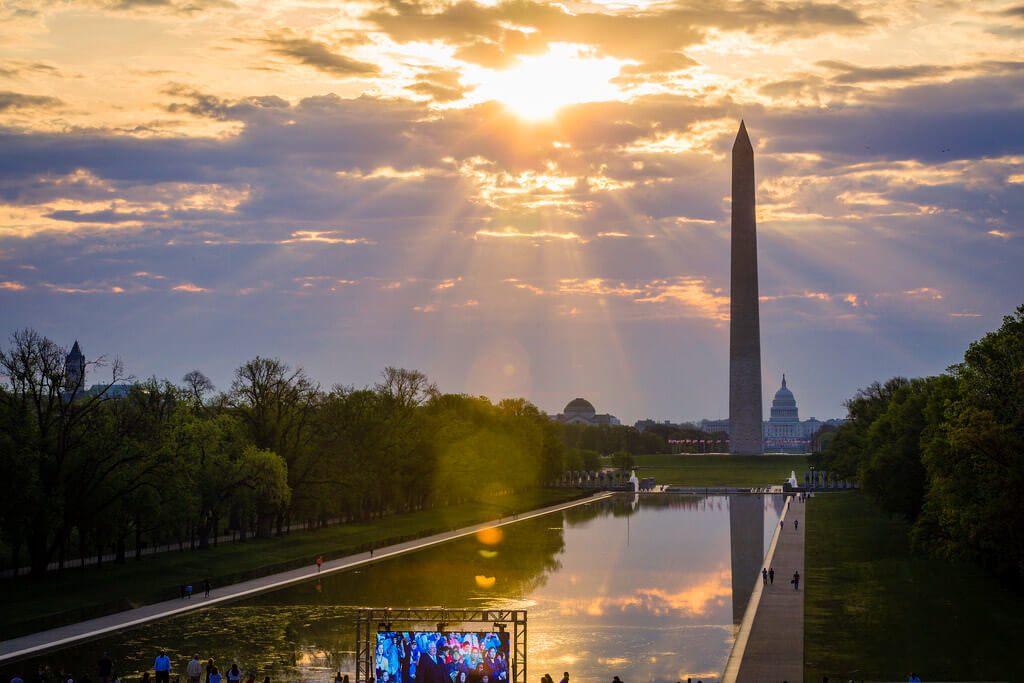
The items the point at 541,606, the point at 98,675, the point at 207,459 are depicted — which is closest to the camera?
the point at 98,675

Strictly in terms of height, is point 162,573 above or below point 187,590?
above

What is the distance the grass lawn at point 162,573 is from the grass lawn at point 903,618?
24093 millimetres

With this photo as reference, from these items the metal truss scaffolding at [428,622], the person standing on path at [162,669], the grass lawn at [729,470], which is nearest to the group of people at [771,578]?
the metal truss scaffolding at [428,622]

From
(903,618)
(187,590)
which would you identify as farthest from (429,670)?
(187,590)

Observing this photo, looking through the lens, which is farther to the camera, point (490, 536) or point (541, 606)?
point (490, 536)

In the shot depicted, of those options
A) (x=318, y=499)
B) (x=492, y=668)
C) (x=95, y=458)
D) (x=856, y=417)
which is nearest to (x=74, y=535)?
(x=95, y=458)

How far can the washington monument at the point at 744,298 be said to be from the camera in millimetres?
129250

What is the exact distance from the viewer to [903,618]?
38.1 meters

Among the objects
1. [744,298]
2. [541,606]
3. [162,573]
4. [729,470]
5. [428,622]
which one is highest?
[744,298]

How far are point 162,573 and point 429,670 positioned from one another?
26.4 meters

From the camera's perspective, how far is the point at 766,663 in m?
31.5

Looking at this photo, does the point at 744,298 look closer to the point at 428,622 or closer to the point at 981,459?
the point at 981,459

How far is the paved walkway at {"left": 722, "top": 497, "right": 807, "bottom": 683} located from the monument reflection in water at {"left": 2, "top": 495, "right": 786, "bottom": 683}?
72 centimetres

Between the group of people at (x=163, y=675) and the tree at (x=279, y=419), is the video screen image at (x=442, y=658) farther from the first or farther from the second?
the tree at (x=279, y=419)
